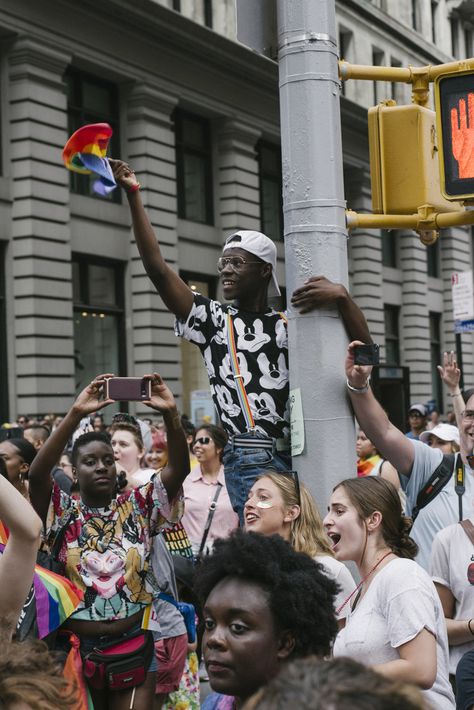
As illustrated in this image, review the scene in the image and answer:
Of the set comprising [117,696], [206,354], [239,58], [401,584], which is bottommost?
[117,696]

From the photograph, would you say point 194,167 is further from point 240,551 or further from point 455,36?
point 240,551

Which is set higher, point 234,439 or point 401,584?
point 234,439

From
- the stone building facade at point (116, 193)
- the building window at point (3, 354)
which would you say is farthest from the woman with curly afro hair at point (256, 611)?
the building window at point (3, 354)

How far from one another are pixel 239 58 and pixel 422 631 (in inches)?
956

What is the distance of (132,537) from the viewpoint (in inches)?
225

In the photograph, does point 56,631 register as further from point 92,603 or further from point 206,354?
point 206,354

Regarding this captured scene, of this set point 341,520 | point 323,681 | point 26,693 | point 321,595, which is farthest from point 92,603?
point 323,681

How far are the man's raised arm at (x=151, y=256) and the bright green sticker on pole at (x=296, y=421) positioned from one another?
0.62m

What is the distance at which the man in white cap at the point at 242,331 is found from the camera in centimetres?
486

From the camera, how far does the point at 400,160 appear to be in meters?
5.98

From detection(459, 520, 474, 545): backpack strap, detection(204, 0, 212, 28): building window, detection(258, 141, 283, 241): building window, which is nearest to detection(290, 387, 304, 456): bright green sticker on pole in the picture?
detection(459, 520, 474, 545): backpack strap

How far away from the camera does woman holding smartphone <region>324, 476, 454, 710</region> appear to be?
389 centimetres

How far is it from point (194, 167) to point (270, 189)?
4.40 m

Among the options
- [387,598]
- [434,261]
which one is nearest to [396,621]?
[387,598]
